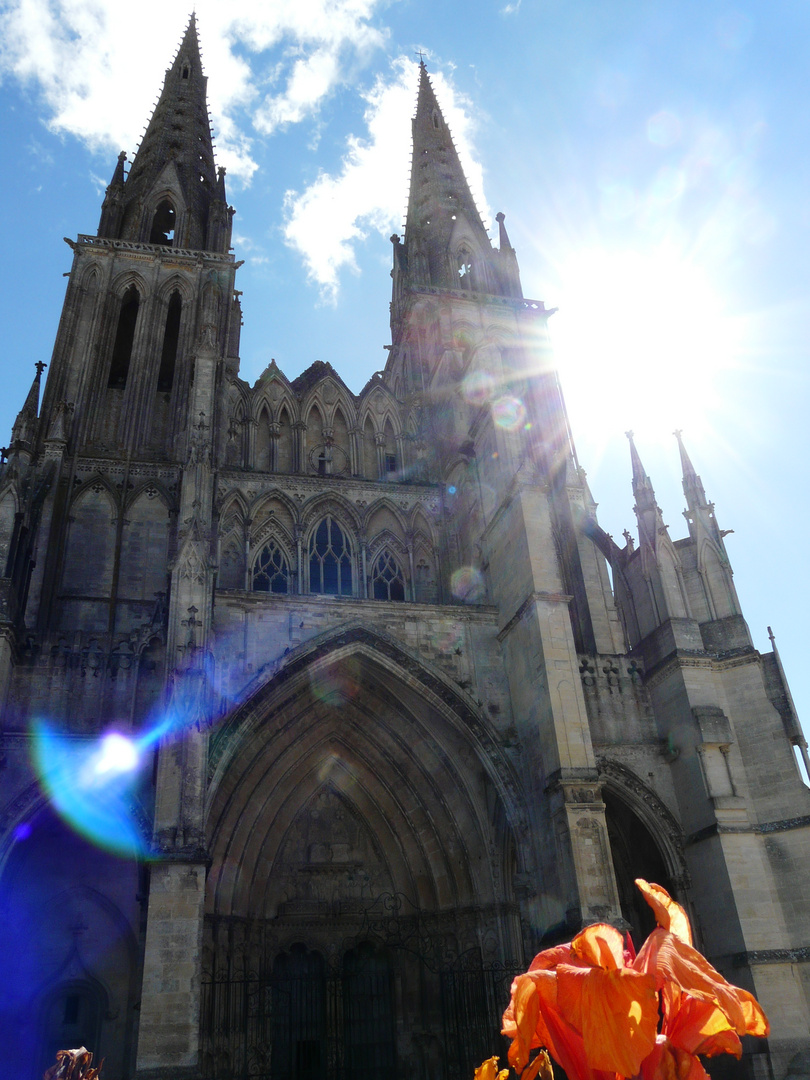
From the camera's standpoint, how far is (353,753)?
16.0 meters

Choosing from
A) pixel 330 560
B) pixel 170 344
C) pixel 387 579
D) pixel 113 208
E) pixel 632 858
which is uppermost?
pixel 113 208

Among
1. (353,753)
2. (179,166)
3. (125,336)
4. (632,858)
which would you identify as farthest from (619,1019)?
(179,166)

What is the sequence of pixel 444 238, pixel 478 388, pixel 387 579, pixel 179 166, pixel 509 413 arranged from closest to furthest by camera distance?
pixel 509 413 → pixel 387 579 → pixel 478 388 → pixel 179 166 → pixel 444 238

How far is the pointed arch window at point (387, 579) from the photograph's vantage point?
60.7 ft

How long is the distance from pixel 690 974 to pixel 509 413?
53.6 feet

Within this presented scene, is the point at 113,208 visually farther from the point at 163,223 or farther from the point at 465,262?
the point at 465,262

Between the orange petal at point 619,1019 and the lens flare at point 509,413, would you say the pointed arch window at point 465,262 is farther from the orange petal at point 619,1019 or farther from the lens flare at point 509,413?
the orange petal at point 619,1019

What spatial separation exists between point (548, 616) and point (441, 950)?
6.00 m

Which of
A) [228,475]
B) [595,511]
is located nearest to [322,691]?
[228,475]

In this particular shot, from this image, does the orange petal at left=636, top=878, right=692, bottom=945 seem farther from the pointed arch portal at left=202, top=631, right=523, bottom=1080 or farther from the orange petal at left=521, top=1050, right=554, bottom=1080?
the pointed arch portal at left=202, top=631, right=523, bottom=1080

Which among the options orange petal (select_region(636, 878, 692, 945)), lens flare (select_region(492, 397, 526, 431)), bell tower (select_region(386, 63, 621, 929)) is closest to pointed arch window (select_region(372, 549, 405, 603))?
bell tower (select_region(386, 63, 621, 929))

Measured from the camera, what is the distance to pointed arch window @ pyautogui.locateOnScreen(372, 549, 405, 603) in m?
18.5

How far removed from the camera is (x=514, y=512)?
52.2 ft

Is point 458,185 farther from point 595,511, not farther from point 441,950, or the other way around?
point 441,950
